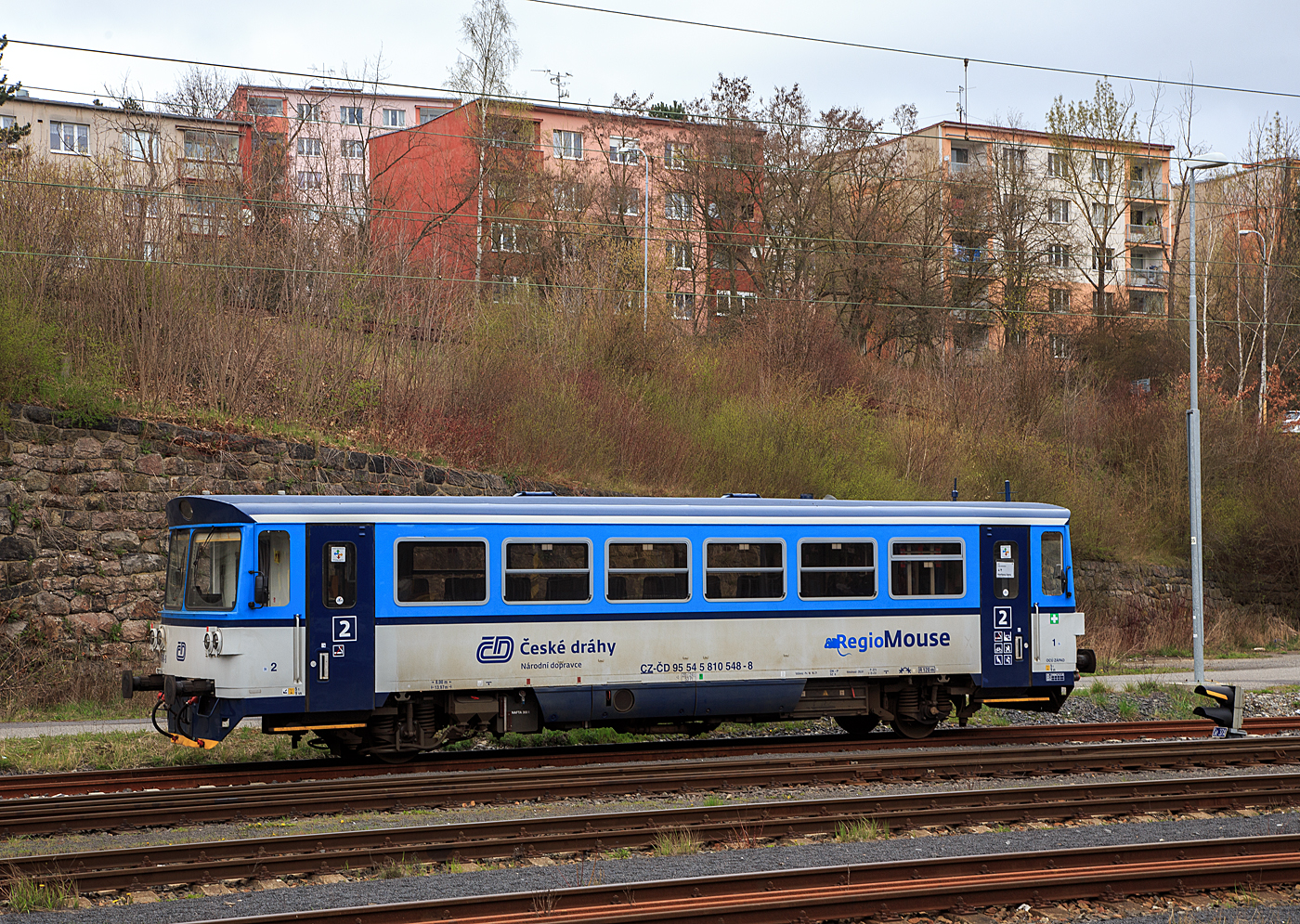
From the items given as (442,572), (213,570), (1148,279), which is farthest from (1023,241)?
(213,570)

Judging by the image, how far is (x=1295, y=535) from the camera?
33750 millimetres

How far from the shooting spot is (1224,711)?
15906 mm

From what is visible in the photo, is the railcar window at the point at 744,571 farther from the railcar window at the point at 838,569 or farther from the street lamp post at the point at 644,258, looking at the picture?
the street lamp post at the point at 644,258

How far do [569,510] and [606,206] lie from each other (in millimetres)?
34227

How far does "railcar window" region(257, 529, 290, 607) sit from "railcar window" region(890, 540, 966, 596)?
711 centimetres

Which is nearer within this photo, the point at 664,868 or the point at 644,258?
the point at 664,868

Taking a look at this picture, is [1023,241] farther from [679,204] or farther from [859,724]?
[859,724]

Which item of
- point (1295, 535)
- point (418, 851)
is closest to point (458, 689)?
point (418, 851)

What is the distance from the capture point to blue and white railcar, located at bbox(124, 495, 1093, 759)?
486 inches

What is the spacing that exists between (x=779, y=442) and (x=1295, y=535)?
51.9 ft

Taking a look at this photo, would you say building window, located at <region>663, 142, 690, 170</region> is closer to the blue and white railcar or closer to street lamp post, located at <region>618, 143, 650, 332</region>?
street lamp post, located at <region>618, 143, 650, 332</region>

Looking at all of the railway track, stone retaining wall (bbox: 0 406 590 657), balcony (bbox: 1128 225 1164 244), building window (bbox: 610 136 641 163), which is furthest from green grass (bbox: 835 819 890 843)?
balcony (bbox: 1128 225 1164 244)

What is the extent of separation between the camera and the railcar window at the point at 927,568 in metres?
14.6

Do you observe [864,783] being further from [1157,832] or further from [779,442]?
Result: [779,442]
